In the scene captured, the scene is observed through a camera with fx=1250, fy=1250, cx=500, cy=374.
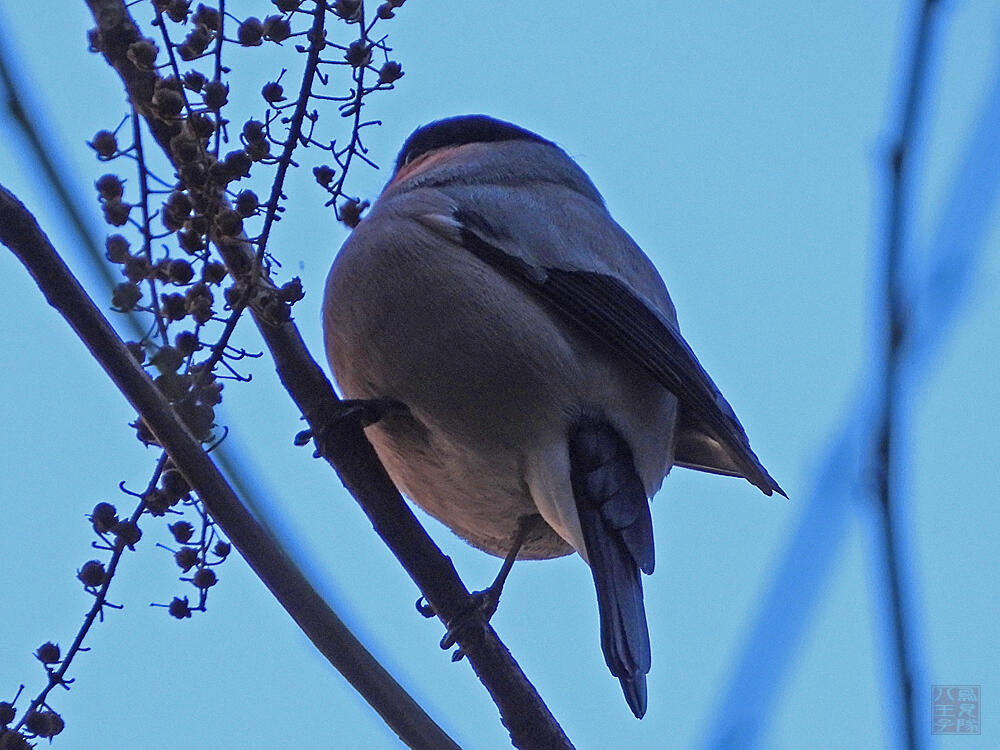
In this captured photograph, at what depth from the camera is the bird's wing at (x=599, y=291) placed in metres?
3.31

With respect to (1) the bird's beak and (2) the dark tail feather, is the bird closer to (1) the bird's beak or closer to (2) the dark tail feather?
(2) the dark tail feather

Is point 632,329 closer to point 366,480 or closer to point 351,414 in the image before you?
point 351,414

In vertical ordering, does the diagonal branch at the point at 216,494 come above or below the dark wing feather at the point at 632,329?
below

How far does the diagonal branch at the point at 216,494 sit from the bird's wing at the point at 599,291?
1465mm

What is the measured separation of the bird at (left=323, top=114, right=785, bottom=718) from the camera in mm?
3121

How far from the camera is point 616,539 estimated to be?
115 inches

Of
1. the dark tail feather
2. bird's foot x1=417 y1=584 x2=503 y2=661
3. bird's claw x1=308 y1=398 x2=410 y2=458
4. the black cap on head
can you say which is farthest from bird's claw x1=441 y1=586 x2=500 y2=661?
the black cap on head

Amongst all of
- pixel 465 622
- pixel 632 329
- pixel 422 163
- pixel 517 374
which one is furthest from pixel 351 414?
pixel 422 163

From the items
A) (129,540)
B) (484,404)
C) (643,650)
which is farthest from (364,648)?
(484,404)

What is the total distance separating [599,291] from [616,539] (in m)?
0.77

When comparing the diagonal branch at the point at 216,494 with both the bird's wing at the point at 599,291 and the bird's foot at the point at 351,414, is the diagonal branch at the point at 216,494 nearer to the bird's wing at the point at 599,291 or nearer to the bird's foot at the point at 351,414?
the bird's foot at the point at 351,414

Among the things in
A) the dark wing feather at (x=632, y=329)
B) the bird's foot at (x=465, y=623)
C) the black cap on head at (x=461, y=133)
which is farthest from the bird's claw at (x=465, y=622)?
the black cap on head at (x=461, y=133)

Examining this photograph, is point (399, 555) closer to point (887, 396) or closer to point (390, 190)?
point (887, 396)

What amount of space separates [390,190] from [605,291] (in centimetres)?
101
